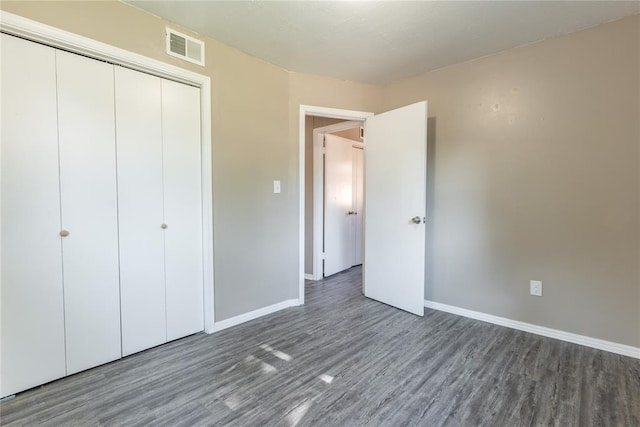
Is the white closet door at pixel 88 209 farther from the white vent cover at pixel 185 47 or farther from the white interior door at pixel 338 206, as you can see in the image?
the white interior door at pixel 338 206

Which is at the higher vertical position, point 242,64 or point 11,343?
point 242,64

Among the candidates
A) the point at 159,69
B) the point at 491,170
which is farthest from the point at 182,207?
the point at 491,170

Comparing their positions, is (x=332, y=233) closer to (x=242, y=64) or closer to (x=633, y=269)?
(x=242, y=64)

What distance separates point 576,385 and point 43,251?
10.7 ft

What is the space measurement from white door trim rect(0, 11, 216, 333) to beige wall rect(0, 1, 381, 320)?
5cm

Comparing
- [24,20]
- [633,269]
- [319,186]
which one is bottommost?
[633,269]

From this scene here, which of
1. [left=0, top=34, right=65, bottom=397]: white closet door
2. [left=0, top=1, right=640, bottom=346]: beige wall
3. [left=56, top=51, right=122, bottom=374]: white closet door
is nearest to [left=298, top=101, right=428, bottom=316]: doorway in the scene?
[left=0, top=1, right=640, bottom=346]: beige wall

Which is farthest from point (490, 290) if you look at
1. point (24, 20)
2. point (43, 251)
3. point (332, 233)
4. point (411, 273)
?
point (24, 20)

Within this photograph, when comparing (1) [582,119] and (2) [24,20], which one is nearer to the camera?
(2) [24,20]

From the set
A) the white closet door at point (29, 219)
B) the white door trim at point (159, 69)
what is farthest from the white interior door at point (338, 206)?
the white closet door at point (29, 219)

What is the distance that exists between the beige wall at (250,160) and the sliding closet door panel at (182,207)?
5.7 inches

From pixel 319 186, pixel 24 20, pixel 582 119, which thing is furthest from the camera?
pixel 319 186

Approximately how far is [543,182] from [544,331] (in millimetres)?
1207

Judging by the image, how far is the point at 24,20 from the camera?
5.23ft
